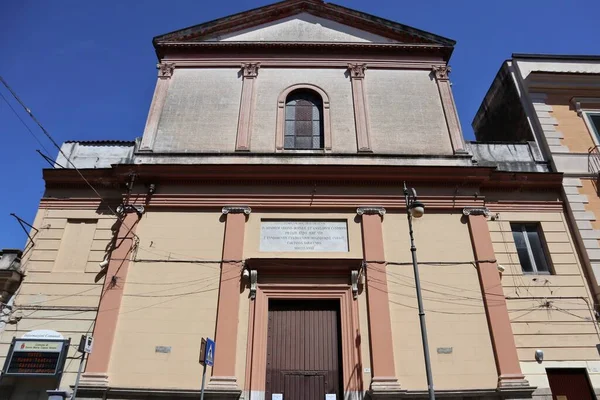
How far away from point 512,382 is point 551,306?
8.77 feet

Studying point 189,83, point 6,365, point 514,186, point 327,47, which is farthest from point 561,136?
point 6,365

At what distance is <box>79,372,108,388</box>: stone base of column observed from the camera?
1028cm

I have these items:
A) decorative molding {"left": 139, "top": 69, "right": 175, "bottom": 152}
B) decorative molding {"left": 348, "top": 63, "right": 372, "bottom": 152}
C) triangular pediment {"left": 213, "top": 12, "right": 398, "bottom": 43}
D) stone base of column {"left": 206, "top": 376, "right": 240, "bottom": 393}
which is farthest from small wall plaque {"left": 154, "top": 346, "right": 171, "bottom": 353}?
triangular pediment {"left": 213, "top": 12, "right": 398, "bottom": 43}

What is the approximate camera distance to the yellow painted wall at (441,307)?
35.2ft

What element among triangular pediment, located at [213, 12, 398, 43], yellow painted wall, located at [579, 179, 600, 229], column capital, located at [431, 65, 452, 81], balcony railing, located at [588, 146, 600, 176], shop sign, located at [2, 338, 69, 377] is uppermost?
triangular pediment, located at [213, 12, 398, 43]

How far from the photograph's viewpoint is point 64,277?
12.0 meters

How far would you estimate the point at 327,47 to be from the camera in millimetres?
15836

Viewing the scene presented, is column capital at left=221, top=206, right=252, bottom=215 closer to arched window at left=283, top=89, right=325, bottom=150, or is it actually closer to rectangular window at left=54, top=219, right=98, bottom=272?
arched window at left=283, top=89, right=325, bottom=150

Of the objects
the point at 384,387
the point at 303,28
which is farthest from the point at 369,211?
the point at 303,28

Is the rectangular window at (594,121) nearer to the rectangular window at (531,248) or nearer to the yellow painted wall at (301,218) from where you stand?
the rectangular window at (531,248)

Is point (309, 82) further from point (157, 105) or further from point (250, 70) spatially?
point (157, 105)

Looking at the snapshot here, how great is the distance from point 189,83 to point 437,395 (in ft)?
40.3

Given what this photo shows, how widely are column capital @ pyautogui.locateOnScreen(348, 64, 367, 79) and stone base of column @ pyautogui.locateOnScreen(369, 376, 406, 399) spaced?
388 inches

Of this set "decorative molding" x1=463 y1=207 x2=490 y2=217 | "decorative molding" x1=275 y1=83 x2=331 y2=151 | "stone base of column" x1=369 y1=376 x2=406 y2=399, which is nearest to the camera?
"stone base of column" x1=369 y1=376 x2=406 y2=399
